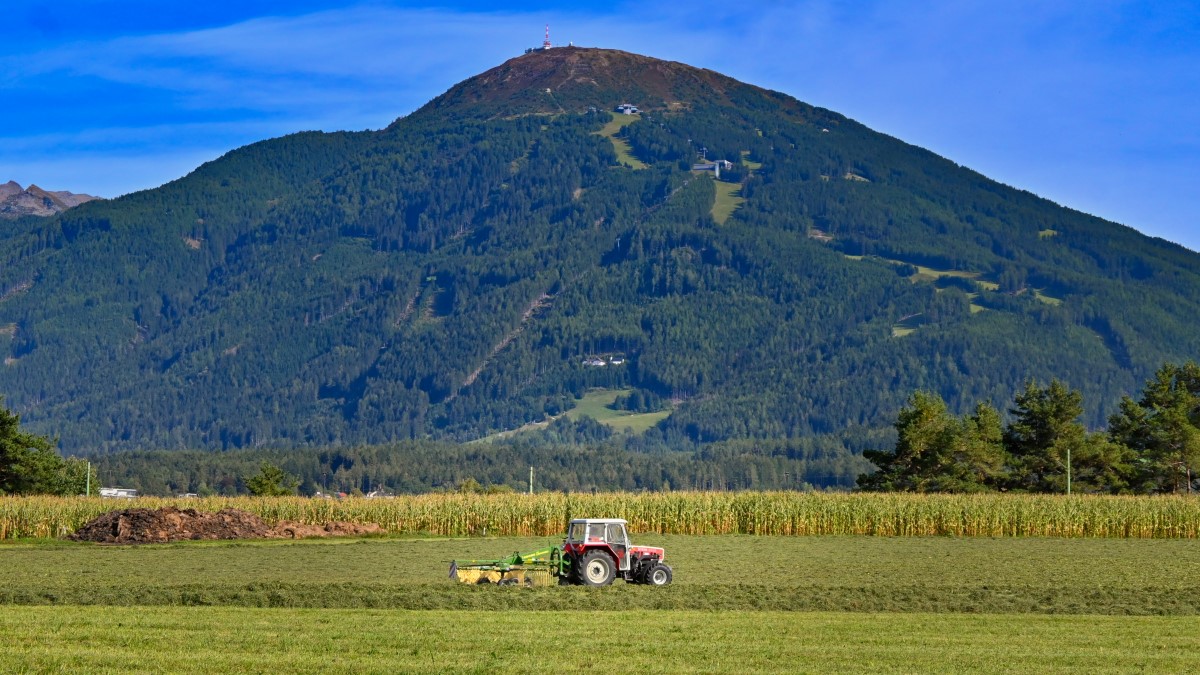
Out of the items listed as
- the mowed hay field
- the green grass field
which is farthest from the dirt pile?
the green grass field

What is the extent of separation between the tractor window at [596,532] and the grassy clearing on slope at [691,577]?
5.65 feet

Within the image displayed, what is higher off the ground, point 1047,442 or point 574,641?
point 1047,442

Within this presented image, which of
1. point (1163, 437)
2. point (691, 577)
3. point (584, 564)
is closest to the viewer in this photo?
point (584, 564)

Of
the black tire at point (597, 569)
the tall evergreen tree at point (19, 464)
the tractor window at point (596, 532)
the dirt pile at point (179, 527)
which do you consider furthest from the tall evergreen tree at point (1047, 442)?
the black tire at point (597, 569)

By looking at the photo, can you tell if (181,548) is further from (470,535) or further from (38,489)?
(38,489)

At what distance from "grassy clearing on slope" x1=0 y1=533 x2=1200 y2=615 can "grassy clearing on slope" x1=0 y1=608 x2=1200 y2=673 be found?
170cm

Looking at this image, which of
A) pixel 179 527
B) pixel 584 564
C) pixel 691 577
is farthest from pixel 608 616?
pixel 179 527

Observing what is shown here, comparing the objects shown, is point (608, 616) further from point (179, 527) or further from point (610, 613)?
point (179, 527)

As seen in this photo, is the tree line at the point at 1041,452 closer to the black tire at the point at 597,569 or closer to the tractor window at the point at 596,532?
the tractor window at the point at 596,532

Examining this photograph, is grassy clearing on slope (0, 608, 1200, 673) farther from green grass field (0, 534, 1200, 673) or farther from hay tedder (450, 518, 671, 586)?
hay tedder (450, 518, 671, 586)

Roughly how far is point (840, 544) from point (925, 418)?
25.9 metres

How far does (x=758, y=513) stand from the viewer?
224ft

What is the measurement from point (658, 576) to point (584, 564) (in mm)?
1713

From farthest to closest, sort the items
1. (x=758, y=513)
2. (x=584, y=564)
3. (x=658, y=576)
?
(x=758, y=513), (x=658, y=576), (x=584, y=564)
